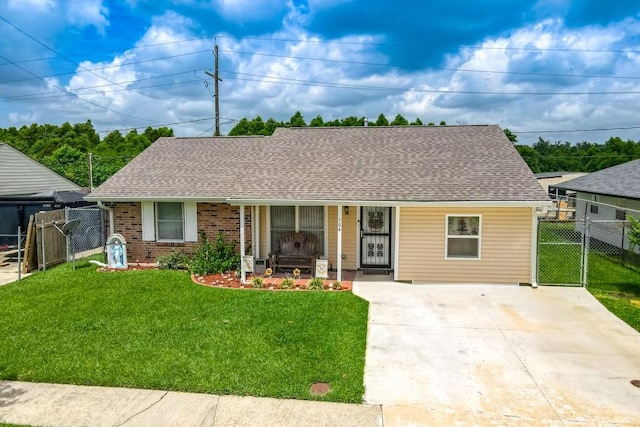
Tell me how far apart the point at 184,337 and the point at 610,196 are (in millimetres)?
17049

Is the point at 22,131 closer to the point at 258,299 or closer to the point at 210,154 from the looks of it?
the point at 210,154

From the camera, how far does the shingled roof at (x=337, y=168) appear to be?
423 inches

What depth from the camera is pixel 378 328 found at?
7.75 meters

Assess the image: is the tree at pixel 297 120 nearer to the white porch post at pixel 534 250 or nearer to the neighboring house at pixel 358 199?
the neighboring house at pixel 358 199

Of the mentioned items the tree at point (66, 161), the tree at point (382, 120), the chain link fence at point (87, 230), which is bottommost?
the chain link fence at point (87, 230)

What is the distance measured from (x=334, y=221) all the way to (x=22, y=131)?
41.3m

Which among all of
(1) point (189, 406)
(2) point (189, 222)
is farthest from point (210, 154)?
(1) point (189, 406)

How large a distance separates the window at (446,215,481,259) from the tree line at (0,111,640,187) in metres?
9.19

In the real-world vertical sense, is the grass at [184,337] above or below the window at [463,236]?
below

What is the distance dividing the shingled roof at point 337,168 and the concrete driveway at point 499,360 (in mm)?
2569

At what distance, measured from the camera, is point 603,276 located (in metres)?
11.6

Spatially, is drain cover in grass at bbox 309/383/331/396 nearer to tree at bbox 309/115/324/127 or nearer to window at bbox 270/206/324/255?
window at bbox 270/206/324/255

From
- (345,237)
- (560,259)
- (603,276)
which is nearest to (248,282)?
(345,237)

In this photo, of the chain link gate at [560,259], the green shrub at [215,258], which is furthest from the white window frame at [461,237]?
the green shrub at [215,258]
